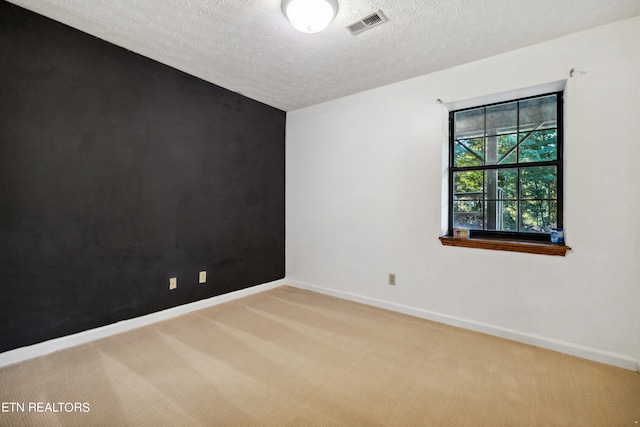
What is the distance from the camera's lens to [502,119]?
2.83m

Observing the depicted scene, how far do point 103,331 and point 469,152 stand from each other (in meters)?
3.86

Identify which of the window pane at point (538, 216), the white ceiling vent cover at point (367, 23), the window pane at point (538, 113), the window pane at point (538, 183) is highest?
the white ceiling vent cover at point (367, 23)

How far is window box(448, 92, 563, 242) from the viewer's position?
2605 mm

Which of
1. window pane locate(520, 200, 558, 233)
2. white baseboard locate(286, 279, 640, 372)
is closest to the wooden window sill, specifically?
window pane locate(520, 200, 558, 233)

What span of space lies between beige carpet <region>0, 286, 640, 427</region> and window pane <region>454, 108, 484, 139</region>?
6.51ft

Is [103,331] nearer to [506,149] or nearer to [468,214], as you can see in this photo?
[468,214]

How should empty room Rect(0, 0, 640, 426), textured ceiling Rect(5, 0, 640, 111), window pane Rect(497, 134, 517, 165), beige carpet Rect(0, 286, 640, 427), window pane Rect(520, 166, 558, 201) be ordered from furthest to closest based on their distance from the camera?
window pane Rect(497, 134, 517, 165), window pane Rect(520, 166, 558, 201), textured ceiling Rect(5, 0, 640, 111), empty room Rect(0, 0, 640, 426), beige carpet Rect(0, 286, 640, 427)

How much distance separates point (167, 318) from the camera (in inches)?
116

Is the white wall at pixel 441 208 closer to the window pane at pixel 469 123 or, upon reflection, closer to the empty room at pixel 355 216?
the empty room at pixel 355 216

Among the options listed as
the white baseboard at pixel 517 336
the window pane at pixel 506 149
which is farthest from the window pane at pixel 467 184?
the white baseboard at pixel 517 336

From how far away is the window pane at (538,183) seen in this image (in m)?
2.58

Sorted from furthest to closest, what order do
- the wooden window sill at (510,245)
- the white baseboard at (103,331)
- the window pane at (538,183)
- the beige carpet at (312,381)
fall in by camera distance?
the window pane at (538,183)
the wooden window sill at (510,245)
the white baseboard at (103,331)
the beige carpet at (312,381)

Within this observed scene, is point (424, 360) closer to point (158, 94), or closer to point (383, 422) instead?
point (383, 422)

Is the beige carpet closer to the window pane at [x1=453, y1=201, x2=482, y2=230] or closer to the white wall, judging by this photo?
the white wall
